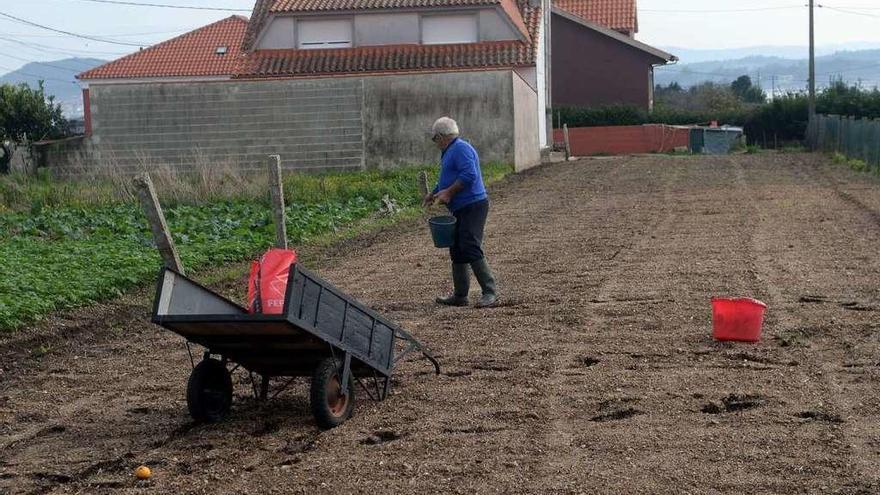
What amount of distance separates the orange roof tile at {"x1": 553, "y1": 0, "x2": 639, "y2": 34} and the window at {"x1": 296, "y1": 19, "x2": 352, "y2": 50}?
2051 centimetres

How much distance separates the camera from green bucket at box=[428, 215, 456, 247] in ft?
37.2

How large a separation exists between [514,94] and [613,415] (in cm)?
2538

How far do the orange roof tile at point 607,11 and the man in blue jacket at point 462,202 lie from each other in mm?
51291

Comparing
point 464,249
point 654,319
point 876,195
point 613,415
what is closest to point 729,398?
point 613,415

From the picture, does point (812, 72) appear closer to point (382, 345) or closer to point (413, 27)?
point (413, 27)

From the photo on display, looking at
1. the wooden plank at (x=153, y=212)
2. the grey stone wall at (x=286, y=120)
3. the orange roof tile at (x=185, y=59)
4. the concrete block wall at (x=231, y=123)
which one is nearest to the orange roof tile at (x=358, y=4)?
the grey stone wall at (x=286, y=120)

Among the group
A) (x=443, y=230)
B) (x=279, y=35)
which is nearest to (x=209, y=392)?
(x=443, y=230)

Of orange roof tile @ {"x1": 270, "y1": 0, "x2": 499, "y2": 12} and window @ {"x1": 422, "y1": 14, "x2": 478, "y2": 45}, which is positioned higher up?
orange roof tile @ {"x1": 270, "y1": 0, "x2": 499, "y2": 12}

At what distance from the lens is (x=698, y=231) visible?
55.4ft

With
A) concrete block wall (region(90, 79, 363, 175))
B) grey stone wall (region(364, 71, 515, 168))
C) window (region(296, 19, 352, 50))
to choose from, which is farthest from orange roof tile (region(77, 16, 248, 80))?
grey stone wall (region(364, 71, 515, 168))

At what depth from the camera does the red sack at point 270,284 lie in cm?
759

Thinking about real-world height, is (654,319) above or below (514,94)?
below

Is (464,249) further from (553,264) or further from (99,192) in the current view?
(99,192)

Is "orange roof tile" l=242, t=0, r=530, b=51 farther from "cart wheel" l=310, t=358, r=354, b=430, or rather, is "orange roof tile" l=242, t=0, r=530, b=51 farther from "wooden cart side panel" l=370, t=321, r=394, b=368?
"cart wheel" l=310, t=358, r=354, b=430
